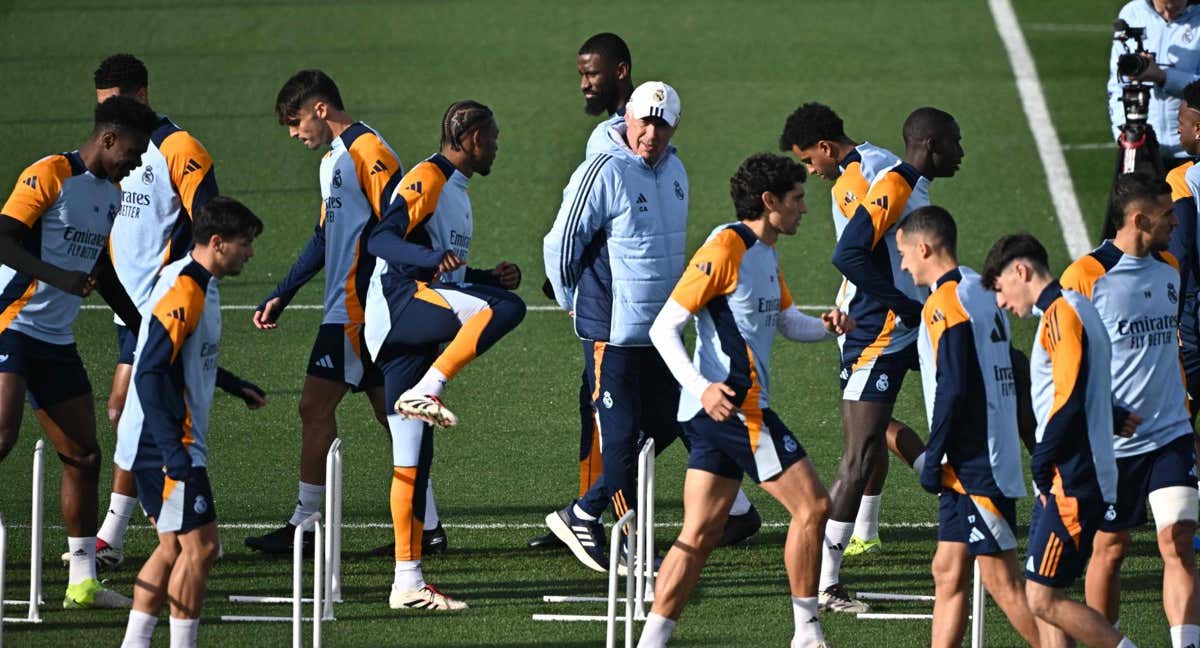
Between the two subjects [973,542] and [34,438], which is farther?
[34,438]

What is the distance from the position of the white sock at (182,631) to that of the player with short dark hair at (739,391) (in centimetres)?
180

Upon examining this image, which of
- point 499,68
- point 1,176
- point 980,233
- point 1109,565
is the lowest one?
point 1109,565

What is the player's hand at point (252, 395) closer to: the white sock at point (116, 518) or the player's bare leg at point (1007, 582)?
the white sock at point (116, 518)

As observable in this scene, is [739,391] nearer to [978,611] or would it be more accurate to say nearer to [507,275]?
[978,611]

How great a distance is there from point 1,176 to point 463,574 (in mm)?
11449

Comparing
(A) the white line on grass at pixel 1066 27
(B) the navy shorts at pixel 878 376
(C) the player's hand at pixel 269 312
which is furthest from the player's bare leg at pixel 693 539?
(A) the white line on grass at pixel 1066 27

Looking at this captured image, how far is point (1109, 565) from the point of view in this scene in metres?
7.74

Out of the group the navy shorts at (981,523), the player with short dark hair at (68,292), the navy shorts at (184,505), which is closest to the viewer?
the navy shorts at (981,523)

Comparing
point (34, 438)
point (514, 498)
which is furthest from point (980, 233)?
point (34, 438)

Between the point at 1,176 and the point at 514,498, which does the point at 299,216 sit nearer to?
the point at 1,176

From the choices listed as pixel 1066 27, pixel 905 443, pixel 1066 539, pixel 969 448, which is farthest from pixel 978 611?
pixel 1066 27

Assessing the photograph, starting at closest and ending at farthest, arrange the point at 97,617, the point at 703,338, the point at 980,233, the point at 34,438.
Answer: the point at 703,338, the point at 97,617, the point at 34,438, the point at 980,233

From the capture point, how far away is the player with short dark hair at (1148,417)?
25.4 feet

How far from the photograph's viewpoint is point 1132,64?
11930 millimetres
